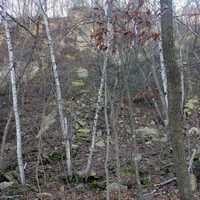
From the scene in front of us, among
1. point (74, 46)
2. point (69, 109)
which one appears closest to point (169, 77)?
point (69, 109)

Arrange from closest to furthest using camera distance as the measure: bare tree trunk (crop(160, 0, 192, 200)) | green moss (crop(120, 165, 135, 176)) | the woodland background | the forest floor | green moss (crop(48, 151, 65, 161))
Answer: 1. bare tree trunk (crop(160, 0, 192, 200))
2. the woodland background
3. the forest floor
4. green moss (crop(120, 165, 135, 176))
5. green moss (crop(48, 151, 65, 161))

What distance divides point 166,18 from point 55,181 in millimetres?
5822

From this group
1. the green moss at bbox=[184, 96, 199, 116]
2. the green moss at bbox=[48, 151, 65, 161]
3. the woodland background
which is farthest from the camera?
the green moss at bbox=[184, 96, 199, 116]

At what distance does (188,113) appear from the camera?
14.1 m

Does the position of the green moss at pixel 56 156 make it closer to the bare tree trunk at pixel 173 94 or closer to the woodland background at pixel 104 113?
the woodland background at pixel 104 113

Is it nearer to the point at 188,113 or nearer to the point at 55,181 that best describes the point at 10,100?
the point at 55,181

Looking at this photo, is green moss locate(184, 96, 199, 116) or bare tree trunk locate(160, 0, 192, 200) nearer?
bare tree trunk locate(160, 0, 192, 200)

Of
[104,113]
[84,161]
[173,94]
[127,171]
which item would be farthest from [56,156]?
[173,94]

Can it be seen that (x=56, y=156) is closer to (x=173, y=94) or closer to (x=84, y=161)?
(x=84, y=161)

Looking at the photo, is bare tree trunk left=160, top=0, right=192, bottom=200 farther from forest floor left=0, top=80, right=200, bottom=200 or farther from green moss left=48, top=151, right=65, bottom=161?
green moss left=48, top=151, right=65, bottom=161

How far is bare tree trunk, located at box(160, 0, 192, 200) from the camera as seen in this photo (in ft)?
17.5

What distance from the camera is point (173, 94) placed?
535cm

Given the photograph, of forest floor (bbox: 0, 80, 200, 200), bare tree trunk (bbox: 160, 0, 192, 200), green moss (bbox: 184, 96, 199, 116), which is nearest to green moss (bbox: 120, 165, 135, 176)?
forest floor (bbox: 0, 80, 200, 200)

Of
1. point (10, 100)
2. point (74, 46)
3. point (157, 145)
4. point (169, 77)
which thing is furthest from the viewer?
point (74, 46)
